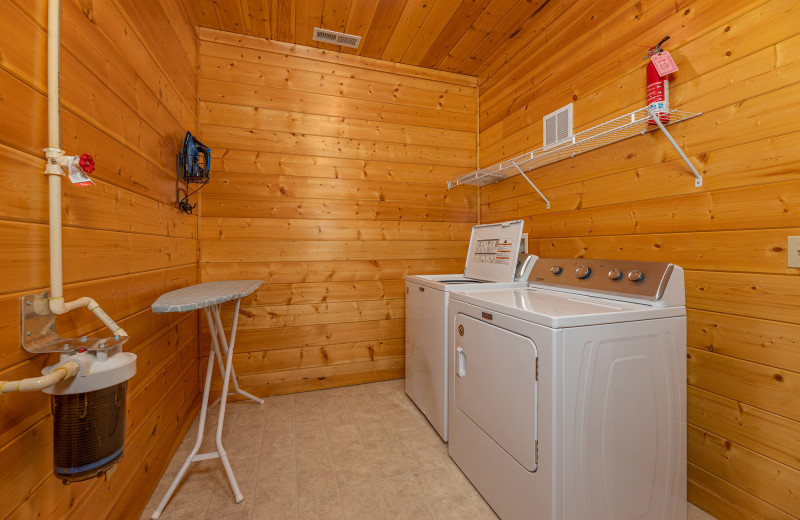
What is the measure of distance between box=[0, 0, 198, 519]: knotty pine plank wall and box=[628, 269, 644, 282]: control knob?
189cm

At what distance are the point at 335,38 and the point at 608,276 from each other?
7.86 feet

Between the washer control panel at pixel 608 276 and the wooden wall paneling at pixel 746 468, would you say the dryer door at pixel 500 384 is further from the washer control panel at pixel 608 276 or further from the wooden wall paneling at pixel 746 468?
the wooden wall paneling at pixel 746 468

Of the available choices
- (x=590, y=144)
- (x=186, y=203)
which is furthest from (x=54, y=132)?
(x=590, y=144)

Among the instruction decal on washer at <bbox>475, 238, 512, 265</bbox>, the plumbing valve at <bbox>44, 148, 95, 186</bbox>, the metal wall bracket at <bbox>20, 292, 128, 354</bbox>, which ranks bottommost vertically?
the metal wall bracket at <bbox>20, 292, 128, 354</bbox>

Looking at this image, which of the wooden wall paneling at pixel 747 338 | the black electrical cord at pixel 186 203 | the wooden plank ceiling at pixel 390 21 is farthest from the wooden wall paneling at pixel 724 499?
the black electrical cord at pixel 186 203

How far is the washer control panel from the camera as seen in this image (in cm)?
125

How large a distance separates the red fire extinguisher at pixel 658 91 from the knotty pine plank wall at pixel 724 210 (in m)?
0.05

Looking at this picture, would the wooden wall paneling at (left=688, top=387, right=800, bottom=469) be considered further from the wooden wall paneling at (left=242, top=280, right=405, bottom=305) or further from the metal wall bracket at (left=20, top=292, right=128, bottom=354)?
the metal wall bracket at (left=20, top=292, right=128, bottom=354)

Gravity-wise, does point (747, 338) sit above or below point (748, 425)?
above

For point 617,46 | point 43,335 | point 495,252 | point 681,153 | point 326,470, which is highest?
point 617,46

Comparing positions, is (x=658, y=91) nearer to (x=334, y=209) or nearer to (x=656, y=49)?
(x=656, y=49)

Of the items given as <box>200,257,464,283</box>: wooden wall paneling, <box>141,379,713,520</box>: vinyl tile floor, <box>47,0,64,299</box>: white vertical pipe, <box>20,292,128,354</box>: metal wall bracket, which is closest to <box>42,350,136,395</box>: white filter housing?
<box>20,292,128,354</box>: metal wall bracket

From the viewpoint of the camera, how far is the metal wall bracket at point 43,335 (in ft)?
2.69

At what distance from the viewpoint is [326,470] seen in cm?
171
